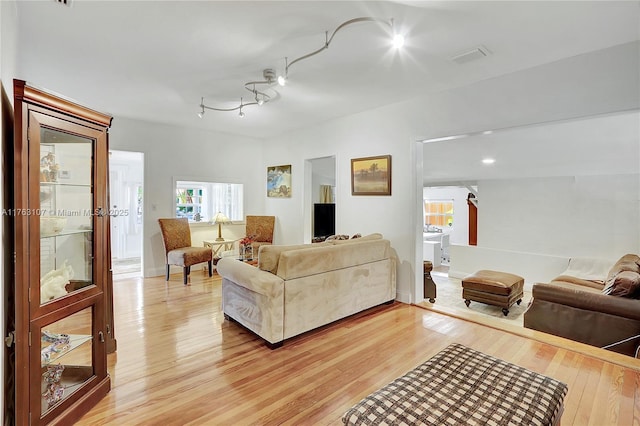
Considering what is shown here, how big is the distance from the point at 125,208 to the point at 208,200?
6.73 feet

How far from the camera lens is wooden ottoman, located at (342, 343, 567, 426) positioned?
1.17 meters

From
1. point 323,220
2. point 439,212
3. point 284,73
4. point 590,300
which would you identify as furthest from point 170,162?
point 439,212

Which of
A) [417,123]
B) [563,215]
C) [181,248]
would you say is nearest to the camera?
[417,123]

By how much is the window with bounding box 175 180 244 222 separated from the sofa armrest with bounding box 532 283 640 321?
5.20m

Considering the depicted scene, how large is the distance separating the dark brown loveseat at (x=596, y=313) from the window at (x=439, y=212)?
239 inches

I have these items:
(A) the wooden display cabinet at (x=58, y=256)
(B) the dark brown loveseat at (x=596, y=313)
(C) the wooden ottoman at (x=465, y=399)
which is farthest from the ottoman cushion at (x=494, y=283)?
(A) the wooden display cabinet at (x=58, y=256)

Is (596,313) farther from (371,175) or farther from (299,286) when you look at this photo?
(299,286)

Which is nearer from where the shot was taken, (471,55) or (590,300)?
(471,55)

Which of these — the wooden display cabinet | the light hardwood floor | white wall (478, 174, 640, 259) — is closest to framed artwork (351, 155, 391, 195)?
the light hardwood floor

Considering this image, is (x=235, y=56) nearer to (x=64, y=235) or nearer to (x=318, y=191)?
(x=64, y=235)

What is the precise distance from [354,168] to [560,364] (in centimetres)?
314

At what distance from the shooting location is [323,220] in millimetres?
6402

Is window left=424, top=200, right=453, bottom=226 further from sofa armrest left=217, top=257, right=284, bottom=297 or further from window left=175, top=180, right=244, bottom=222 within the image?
sofa armrest left=217, top=257, right=284, bottom=297

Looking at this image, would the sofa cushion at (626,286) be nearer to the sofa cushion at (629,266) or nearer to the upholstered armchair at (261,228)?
the sofa cushion at (629,266)
